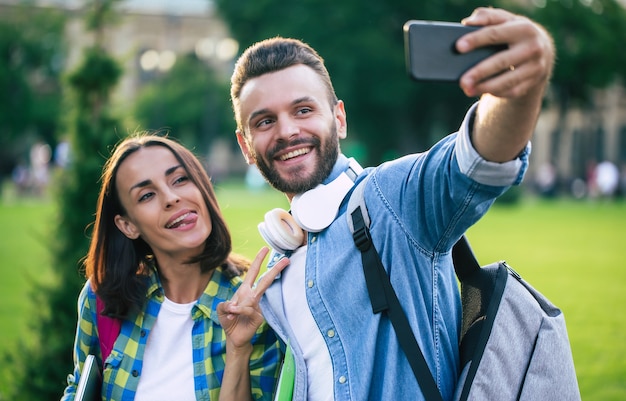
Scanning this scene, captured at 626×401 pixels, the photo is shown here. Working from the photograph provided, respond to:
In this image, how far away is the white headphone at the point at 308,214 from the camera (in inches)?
96.4

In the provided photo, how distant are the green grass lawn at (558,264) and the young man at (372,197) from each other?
111 cm

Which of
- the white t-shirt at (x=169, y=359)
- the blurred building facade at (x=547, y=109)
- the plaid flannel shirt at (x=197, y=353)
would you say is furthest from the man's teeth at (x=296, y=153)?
the blurred building facade at (x=547, y=109)

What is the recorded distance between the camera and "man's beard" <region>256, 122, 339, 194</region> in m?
2.60

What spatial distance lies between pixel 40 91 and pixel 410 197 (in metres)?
60.5

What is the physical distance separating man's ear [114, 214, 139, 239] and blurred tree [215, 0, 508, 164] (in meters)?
31.2

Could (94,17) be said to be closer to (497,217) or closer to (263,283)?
(263,283)

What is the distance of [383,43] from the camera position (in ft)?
115

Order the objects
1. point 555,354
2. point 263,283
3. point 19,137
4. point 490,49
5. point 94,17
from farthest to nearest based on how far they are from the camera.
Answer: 1. point 19,137
2. point 94,17
3. point 263,283
4. point 555,354
5. point 490,49

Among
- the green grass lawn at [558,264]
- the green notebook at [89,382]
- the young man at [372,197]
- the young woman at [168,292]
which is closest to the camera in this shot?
the young man at [372,197]

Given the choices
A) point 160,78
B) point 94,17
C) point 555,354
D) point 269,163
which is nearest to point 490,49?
point 555,354

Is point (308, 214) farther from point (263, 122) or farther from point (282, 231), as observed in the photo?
point (263, 122)

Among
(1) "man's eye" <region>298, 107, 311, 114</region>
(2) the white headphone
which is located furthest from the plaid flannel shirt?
(1) "man's eye" <region>298, 107, 311, 114</region>

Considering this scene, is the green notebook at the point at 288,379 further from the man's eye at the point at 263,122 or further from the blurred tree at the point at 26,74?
the blurred tree at the point at 26,74

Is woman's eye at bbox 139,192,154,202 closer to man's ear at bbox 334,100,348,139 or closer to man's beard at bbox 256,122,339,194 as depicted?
man's beard at bbox 256,122,339,194
